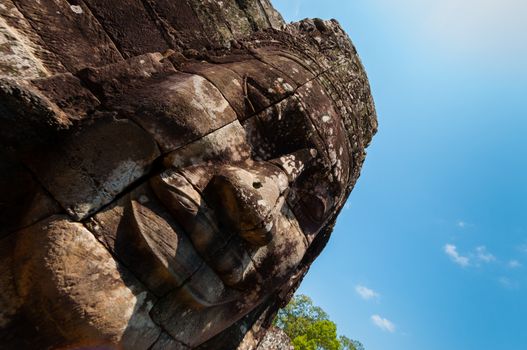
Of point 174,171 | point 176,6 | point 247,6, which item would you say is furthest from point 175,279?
point 247,6

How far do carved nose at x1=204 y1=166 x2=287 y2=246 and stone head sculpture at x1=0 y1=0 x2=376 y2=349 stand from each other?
11mm

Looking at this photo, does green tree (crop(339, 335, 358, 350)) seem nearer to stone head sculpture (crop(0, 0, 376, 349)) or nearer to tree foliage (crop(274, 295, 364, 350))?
tree foliage (crop(274, 295, 364, 350))

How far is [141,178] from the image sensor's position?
2.94 meters

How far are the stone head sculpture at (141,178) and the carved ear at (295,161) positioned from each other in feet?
0.05

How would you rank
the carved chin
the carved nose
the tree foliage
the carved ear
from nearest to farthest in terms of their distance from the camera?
the carved chin < the carved nose < the carved ear < the tree foliage

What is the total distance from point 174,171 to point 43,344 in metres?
1.40

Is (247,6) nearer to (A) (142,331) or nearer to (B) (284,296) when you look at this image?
(B) (284,296)

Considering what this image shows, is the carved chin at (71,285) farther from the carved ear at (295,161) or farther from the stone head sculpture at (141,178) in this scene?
the carved ear at (295,161)

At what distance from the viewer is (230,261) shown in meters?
3.12

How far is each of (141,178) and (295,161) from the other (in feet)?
4.94

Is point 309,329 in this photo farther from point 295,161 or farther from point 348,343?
point 295,161

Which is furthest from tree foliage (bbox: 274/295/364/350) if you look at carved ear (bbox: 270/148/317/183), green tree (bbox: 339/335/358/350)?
carved ear (bbox: 270/148/317/183)

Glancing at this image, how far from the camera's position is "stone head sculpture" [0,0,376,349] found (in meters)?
2.53

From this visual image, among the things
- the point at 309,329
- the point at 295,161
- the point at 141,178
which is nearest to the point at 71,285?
the point at 141,178
